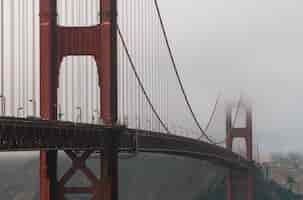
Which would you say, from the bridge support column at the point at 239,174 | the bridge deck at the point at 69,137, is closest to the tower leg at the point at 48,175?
the bridge deck at the point at 69,137

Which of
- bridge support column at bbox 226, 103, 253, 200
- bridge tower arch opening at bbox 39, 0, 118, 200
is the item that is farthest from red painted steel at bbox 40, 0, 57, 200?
bridge support column at bbox 226, 103, 253, 200

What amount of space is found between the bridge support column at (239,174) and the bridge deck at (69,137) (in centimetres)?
2790

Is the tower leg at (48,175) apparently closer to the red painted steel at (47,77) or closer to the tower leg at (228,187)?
the red painted steel at (47,77)

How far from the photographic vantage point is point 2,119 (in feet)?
40.5

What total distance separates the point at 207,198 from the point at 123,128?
4181 centimetres

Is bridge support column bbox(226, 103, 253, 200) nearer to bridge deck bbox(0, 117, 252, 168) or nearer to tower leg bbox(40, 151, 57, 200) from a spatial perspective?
bridge deck bbox(0, 117, 252, 168)

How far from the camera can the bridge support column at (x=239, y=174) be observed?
54.5 m

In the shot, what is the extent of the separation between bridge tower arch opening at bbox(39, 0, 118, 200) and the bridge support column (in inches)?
1310

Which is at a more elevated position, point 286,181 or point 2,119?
point 2,119

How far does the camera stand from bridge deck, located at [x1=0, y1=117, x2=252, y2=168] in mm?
12648

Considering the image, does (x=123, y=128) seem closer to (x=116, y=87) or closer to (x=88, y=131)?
(x=116, y=87)

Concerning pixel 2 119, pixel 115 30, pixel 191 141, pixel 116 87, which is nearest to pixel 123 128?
pixel 116 87

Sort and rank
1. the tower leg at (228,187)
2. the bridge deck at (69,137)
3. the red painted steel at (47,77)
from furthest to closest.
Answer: the tower leg at (228,187) → the red painted steel at (47,77) → the bridge deck at (69,137)

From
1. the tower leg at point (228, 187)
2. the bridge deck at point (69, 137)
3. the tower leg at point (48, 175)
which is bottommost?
the tower leg at point (228, 187)
